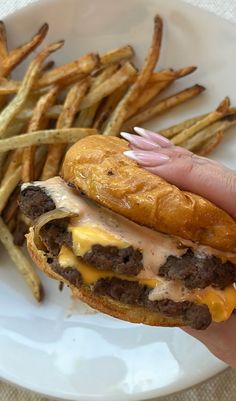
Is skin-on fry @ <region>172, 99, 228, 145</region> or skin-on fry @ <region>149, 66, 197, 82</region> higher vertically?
skin-on fry @ <region>149, 66, 197, 82</region>

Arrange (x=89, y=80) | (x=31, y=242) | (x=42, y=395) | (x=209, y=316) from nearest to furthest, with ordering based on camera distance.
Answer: (x=209, y=316) → (x=31, y=242) → (x=42, y=395) → (x=89, y=80)

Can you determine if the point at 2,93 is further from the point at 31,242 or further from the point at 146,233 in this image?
the point at 146,233

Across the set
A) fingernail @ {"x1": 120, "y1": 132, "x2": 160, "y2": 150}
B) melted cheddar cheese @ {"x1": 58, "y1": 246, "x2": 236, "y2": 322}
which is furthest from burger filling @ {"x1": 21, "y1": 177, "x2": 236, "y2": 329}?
fingernail @ {"x1": 120, "y1": 132, "x2": 160, "y2": 150}

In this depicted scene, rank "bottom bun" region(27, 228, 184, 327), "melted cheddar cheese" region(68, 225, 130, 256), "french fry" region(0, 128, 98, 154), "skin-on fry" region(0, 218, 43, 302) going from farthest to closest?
1. "skin-on fry" region(0, 218, 43, 302)
2. "french fry" region(0, 128, 98, 154)
3. "bottom bun" region(27, 228, 184, 327)
4. "melted cheddar cheese" region(68, 225, 130, 256)

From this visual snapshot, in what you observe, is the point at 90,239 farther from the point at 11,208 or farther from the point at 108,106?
the point at 108,106

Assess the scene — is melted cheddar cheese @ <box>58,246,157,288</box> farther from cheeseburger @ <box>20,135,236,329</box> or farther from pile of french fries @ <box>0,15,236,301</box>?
pile of french fries @ <box>0,15,236,301</box>

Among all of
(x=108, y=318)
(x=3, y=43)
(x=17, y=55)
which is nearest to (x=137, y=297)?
(x=108, y=318)

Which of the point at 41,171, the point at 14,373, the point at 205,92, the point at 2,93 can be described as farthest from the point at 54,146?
the point at 14,373

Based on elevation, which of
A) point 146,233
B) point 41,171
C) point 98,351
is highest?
point 146,233
